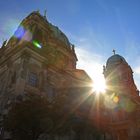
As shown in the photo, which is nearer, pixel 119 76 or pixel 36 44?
pixel 36 44

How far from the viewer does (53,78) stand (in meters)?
28.5

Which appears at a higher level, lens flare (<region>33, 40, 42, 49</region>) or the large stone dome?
the large stone dome

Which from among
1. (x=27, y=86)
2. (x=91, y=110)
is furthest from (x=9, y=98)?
(x=91, y=110)

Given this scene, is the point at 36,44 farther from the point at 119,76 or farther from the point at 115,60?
the point at 115,60

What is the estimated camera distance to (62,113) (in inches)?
678

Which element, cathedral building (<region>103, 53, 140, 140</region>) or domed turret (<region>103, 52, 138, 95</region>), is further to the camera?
domed turret (<region>103, 52, 138, 95</region>)

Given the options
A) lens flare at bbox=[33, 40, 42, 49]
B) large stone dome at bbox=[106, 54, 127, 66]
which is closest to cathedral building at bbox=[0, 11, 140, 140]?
lens flare at bbox=[33, 40, 42, 49]

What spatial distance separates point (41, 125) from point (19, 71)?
1023 cm

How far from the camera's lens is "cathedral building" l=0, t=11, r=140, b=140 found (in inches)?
964

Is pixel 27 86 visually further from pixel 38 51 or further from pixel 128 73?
pixel 128 73

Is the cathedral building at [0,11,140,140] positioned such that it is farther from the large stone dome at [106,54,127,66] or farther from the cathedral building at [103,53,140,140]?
the large stone dome at [106,54,127,66]

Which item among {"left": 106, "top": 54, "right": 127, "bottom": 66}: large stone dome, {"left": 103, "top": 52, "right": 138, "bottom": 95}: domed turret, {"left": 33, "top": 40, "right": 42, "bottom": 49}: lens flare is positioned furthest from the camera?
{"left": 106, "top": 54, "right": 127, "bottom": 66}: large stone dome

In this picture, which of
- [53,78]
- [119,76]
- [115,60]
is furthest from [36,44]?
[115,60]

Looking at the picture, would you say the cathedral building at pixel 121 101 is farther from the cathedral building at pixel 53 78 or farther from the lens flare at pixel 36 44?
the lens flare at pixel 36 44
